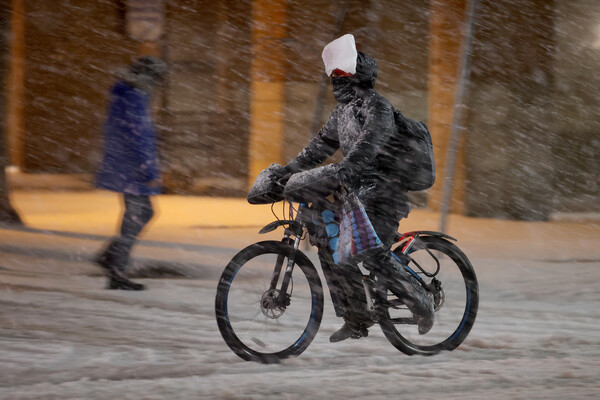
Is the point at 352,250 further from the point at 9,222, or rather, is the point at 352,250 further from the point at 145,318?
the point at 9,222

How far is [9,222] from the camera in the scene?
11.8 metres

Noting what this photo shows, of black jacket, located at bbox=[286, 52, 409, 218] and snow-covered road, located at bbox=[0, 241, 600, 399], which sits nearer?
snow-covered road, located at bbox=[0, 241, 600, 399]

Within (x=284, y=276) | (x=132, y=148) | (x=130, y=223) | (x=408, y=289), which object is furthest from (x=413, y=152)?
(x=130, y=223)

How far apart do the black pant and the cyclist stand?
2605mm

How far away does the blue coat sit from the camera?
7.70 m

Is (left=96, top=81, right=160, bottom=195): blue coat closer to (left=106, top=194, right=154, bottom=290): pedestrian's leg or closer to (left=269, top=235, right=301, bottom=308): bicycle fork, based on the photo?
(left=106, top=194, right=154, bottom=290): pedestrian's leg

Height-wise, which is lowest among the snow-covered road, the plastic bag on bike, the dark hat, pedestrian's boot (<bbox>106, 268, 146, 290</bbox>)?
the snow-covered road

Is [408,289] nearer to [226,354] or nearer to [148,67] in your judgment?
[226,354]

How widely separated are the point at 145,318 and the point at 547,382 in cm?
285

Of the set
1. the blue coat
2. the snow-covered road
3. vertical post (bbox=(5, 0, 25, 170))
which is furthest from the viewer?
vertical post (bbox=(5, 0, 25, 170))

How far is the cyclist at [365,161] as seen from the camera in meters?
5.28

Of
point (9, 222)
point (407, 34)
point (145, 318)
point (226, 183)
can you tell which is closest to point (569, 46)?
point (407, 34)

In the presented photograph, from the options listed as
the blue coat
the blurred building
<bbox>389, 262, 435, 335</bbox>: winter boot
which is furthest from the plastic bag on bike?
the blurred building

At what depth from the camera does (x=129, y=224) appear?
7.87m
